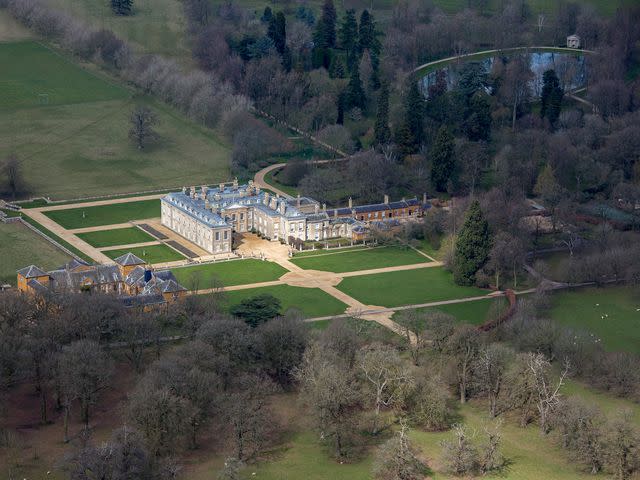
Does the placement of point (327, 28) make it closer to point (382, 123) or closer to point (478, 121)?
point (382, 123)

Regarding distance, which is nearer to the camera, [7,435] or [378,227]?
[7,435]

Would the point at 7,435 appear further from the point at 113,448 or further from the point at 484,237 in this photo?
the point at 484,237

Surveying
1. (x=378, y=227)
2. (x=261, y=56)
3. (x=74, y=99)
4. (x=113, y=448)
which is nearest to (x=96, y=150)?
(x=74, y=99)

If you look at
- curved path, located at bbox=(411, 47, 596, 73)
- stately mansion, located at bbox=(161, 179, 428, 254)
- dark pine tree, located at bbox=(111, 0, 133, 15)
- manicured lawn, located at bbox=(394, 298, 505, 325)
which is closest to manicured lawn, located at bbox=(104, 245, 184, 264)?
stately mansion, located at bbox=(161, 179, 428, 254)

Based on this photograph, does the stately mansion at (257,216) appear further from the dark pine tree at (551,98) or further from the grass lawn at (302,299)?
the dark pine tree at (551,98)

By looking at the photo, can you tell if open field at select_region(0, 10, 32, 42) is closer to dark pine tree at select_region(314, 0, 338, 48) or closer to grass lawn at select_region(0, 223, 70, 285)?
dark pine tree at select_region(314, 0, 338, 48)

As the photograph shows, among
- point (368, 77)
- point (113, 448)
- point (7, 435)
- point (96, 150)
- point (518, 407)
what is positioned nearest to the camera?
point (113, 448)

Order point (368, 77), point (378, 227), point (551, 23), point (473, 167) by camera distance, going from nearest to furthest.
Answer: point (378, 227), point (473, 167), point (368, 77), point (551, 23)
